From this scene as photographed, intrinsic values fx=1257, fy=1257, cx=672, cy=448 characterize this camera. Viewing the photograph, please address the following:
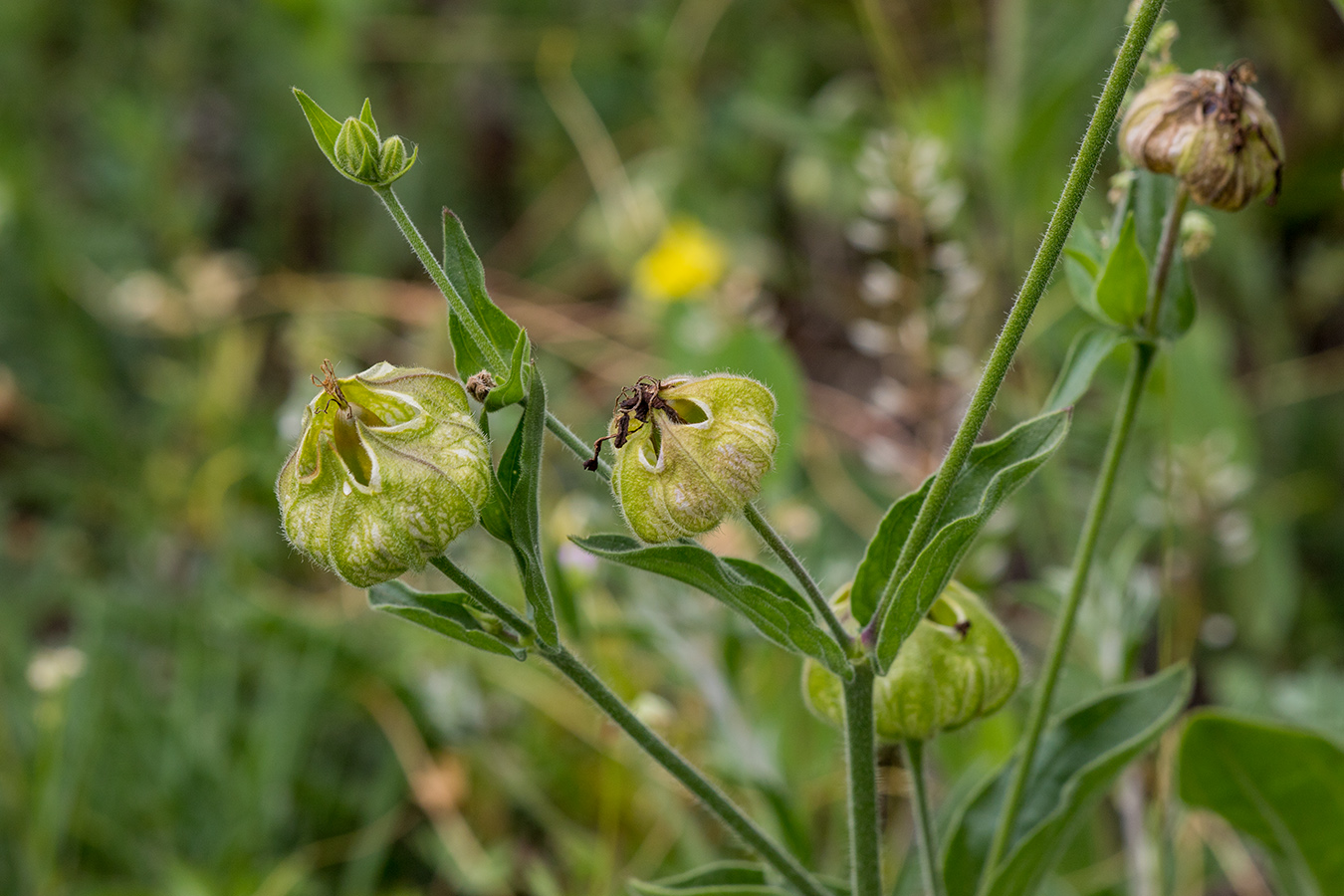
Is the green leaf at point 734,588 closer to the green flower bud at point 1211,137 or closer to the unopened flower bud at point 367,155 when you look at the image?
the unopened flower bud at point 367,155

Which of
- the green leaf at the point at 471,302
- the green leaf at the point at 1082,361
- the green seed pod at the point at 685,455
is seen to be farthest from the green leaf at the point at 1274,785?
the green leaf at the point at 471,302

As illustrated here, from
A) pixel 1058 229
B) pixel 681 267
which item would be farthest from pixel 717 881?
pixel 681 267

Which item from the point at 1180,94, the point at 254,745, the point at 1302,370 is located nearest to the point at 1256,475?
the point at 1302,370

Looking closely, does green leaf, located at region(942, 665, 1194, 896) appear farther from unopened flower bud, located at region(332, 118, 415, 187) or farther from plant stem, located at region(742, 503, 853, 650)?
unopened flower bud, located at region(332, 118, 415, 187)

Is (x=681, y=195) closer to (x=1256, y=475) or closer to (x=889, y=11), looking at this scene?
(x=889, y=11)

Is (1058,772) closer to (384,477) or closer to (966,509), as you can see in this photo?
(966,509)
